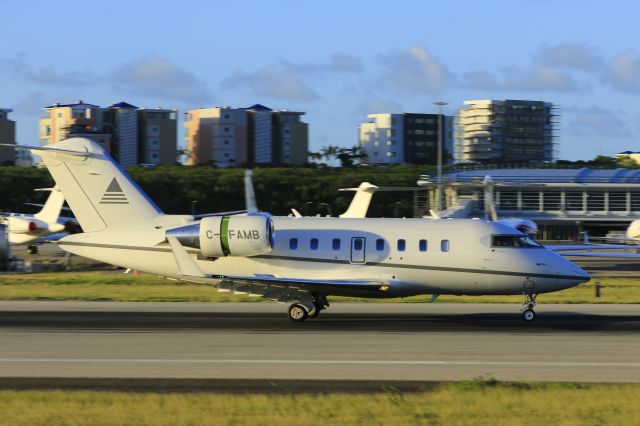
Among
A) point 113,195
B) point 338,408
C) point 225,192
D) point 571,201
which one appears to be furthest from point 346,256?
point 571,201

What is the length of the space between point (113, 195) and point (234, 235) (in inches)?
161

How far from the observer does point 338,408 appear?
13.4m

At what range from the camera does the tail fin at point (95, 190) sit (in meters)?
26.4

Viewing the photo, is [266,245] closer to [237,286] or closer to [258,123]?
[237,286]

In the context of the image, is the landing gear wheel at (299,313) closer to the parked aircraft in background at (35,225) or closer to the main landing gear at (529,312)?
the main landing gear at (529,312)

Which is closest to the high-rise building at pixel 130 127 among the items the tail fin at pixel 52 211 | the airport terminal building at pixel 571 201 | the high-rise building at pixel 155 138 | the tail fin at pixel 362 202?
the high-rise building at pixel 155 138

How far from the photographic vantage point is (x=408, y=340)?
2138cm

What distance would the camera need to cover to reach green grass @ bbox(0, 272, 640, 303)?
105 ft

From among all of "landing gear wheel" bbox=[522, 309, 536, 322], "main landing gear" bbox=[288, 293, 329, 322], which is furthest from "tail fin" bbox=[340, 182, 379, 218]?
"main landing gear" bbox=[288, 293, 329, 322]

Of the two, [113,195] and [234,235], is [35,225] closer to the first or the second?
[113,195]

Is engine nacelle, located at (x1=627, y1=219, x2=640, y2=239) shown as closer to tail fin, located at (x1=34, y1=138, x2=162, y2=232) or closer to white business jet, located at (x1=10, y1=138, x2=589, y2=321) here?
white business jet, located at (x1=10, y1=138, x2=589, y2=321)

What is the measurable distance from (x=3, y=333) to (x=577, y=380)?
13466mm

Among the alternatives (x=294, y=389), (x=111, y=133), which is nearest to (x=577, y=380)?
(x=294, y=389)

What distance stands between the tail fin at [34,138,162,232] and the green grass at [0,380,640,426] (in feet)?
39.4
